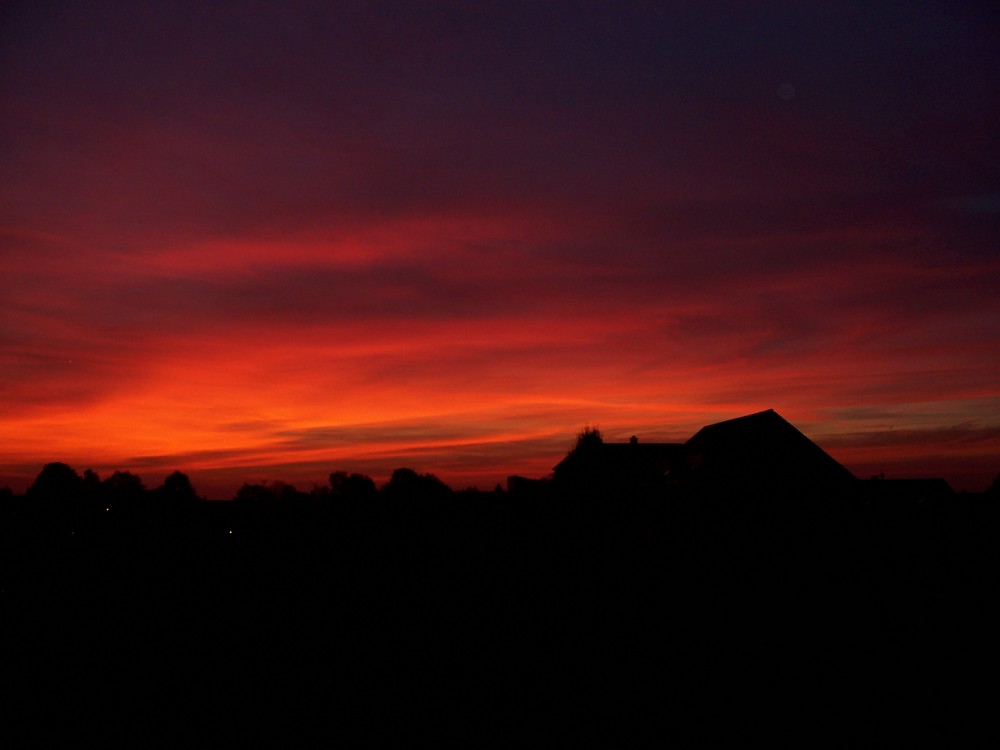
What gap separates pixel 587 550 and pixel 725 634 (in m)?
12.6

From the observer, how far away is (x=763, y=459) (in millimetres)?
35438

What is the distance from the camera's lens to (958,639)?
14.6 m

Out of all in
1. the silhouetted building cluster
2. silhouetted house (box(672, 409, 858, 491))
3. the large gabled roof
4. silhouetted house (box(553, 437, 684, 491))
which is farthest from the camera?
silhouetted house (box(553, 437, 684, 491))

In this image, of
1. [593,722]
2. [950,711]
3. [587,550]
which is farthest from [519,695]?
[587,550]

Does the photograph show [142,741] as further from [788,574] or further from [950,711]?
[788,574]

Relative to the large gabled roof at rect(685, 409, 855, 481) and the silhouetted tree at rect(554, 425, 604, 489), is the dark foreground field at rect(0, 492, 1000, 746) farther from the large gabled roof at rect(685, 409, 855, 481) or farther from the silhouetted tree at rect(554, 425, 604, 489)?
the silhouetted tree at rect(554, 425, 604, 489)

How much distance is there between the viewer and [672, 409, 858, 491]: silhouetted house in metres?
34.6

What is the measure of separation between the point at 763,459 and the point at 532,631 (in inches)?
899

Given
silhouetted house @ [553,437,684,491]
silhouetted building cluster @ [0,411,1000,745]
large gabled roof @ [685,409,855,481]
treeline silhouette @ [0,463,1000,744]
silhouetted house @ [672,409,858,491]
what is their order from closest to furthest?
treeline silhouette @ [0,463,1000,744] < silhouetted building cluster @ [0,411,1000,745] < silhouetted house @ [672,409,858,491] < large gabled roof @ [685,409,855,481] < silhouetted house @ [553,437,684,491]

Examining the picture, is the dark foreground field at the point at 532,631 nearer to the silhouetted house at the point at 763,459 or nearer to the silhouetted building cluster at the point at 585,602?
the silhouetted building cluster at the point at 585,602

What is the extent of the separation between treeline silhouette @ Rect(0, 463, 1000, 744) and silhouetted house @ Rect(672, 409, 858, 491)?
1072mm

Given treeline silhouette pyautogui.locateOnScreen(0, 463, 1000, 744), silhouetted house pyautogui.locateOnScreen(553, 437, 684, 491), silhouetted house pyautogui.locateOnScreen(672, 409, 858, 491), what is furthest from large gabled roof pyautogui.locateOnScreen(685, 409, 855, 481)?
silhouetted house pyautogui.locateOnScreen(553, 437, 684, 491)

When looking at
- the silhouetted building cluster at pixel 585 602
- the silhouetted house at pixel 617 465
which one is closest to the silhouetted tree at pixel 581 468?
the silhouetted house at pixel 617 465

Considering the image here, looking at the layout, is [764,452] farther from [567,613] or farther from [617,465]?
[567,613]
